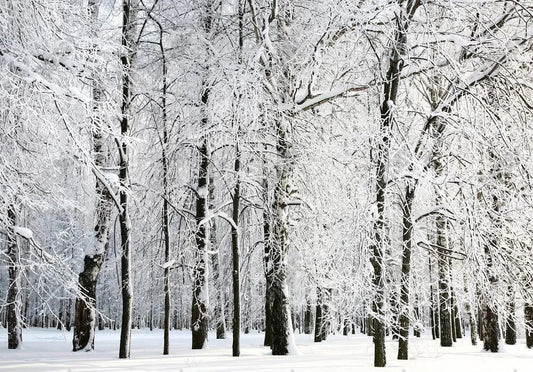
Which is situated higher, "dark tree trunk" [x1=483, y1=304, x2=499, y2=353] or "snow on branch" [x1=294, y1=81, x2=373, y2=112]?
"snow on branch" [x1=294, y1=81, x2=373, y2=112]

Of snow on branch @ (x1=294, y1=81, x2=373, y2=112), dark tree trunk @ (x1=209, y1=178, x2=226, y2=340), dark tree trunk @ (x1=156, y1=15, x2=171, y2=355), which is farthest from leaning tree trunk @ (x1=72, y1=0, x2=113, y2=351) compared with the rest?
snow on branch @ (x1=294, y1=81, x2=373, y2=112)

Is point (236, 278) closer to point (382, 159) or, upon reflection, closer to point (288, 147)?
point (288, 147)

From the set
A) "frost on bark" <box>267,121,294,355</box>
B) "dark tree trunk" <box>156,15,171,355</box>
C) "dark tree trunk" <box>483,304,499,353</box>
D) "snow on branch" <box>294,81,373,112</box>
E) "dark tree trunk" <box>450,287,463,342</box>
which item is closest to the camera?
"snow on branch" <box>294,81,373,112</box>

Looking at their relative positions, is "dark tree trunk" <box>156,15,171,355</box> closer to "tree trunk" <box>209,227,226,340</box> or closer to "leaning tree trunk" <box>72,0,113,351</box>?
"leaning tree trunk" <box>72,0,113,351</box>

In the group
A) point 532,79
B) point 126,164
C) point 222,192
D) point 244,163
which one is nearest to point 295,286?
point 222,192

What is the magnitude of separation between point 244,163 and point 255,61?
12.7 feet

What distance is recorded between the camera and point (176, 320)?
214 feet

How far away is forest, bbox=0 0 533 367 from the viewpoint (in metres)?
6.38

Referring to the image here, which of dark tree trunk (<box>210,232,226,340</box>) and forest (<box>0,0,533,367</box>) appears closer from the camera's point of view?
forest (<box>0,0,533,367</box>)

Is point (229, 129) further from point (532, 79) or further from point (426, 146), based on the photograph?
point (532, 79)

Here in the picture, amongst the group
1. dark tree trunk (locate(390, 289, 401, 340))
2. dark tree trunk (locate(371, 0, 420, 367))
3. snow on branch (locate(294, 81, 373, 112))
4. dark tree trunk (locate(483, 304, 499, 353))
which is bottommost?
dark tree trunk (locate(483, 304, 499, 353))

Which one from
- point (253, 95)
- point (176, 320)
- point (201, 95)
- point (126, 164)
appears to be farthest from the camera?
point (176, 320)

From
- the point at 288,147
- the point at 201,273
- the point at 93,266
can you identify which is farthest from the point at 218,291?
the point at 288,147

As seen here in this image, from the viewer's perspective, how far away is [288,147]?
1219 cm
